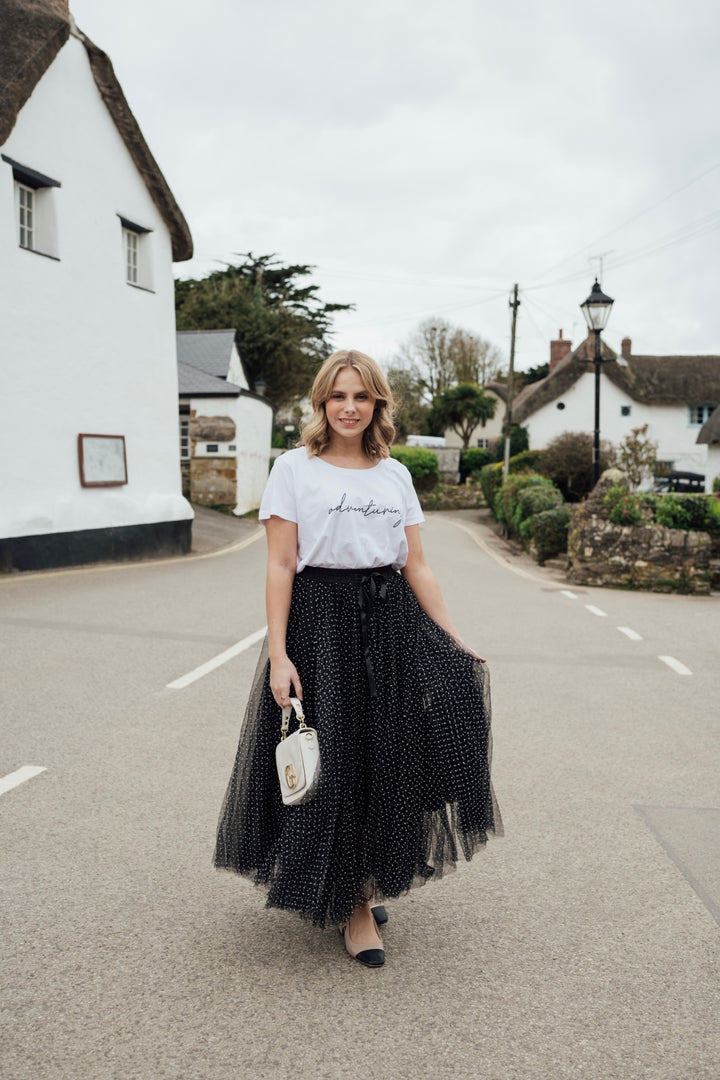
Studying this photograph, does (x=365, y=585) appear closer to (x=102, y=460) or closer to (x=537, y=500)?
(x=102, y=460)

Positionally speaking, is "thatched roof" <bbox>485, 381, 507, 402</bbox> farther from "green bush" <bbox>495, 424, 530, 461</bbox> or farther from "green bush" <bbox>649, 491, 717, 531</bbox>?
"green bush" <bbox>649, 491, 717, 531</bbox>

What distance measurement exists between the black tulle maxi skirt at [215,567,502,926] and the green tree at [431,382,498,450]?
55.9 meters

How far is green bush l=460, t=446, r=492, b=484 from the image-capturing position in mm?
50312

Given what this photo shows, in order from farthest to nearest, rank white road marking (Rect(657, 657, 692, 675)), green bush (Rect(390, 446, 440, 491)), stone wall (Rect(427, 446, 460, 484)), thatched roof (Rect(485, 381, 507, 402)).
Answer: thatched roof (Rect(485, 381, 507, 402)), stone wall (Rect(427, 446, 460, 484)), green bush (Rect(390, 446, 440, 491)), white road marking (Rect(657, 657, 692, 675))

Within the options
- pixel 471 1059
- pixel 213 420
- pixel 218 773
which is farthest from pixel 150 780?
pixel 213 420

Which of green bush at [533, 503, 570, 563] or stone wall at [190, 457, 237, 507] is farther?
stone wall at [190, 457, 237, 507]

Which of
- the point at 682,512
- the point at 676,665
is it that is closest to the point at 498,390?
the point at 682,512

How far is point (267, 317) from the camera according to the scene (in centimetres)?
4250

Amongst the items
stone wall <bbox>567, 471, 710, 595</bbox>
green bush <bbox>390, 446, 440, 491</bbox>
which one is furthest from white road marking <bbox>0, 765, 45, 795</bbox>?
green bush <bbox>390, 446, 440, 491</bbox>

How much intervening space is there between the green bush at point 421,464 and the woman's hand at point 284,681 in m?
39.8

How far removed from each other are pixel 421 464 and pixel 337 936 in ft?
134

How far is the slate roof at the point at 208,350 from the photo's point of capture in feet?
109

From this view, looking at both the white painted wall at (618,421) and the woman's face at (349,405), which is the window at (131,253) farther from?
the white painted wall at (618,421)

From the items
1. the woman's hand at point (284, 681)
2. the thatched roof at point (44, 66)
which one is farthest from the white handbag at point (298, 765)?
the thatched roof at point (44, 66)
